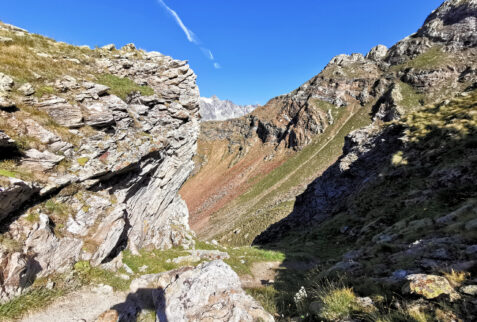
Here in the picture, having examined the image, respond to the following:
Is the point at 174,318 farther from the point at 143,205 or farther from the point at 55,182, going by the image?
the point at 143,205

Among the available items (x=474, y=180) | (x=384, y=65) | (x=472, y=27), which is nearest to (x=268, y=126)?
(x=384, y=65)

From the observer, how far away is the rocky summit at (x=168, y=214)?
6.20 metres

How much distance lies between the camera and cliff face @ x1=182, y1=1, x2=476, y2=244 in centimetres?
5722

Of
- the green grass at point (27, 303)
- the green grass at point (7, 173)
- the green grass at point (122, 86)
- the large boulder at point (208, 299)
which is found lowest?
the large boulder at point (208, 299)

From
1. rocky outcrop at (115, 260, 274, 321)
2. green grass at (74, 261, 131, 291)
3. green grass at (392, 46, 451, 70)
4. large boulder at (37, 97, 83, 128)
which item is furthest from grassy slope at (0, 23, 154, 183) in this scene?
green grass at (392, 46, 451, 70)

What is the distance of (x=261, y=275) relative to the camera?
17.1 metres

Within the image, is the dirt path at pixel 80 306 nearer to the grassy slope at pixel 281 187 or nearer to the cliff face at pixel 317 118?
the grassy slope at pixel 281 187

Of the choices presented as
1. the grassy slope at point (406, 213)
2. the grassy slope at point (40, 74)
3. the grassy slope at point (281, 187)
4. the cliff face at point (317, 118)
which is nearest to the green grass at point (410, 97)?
the cliff face at point (317, 118)

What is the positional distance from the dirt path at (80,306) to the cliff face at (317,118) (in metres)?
32.8

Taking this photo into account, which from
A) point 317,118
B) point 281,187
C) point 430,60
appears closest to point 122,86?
point 281,187

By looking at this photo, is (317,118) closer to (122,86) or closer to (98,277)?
(122,86)

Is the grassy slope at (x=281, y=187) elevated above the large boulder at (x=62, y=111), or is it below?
below

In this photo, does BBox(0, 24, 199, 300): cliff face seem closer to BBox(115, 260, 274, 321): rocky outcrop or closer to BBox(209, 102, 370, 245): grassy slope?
BBox(115, 260, 274, 321): rocky outcrop

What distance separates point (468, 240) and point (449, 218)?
3.41 meters
